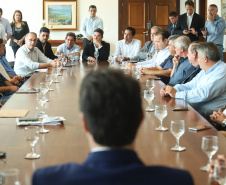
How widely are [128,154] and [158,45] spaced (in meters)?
5.37

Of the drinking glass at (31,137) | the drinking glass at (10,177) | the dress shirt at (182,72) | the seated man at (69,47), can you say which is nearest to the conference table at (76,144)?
the drinking glass at (31,137)

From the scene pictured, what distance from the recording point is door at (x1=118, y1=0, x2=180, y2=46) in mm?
11906

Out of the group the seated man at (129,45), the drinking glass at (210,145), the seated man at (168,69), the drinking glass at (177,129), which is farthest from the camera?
the seated man at (129,45)

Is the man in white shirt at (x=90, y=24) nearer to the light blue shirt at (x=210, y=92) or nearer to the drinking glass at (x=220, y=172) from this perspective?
the light blue shirt at (x=210, y=92)

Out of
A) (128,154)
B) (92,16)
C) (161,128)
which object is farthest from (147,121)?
(92,16)

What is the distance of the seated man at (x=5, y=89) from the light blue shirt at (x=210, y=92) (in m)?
2.12

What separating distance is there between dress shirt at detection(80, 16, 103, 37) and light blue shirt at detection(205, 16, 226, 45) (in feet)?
9.12

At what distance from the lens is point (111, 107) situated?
1.04 metres

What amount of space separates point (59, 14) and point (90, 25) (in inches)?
63.6

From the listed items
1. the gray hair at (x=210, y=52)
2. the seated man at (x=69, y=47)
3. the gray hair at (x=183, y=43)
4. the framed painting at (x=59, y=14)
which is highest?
the framed painting at (x=59, y=14)

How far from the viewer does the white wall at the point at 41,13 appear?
11516 mm

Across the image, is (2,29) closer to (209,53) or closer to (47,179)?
(209,53)

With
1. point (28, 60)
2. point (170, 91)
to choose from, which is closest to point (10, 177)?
point (170, 91)

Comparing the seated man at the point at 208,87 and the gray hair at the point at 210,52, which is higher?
the gray hair at the point at 210,52
